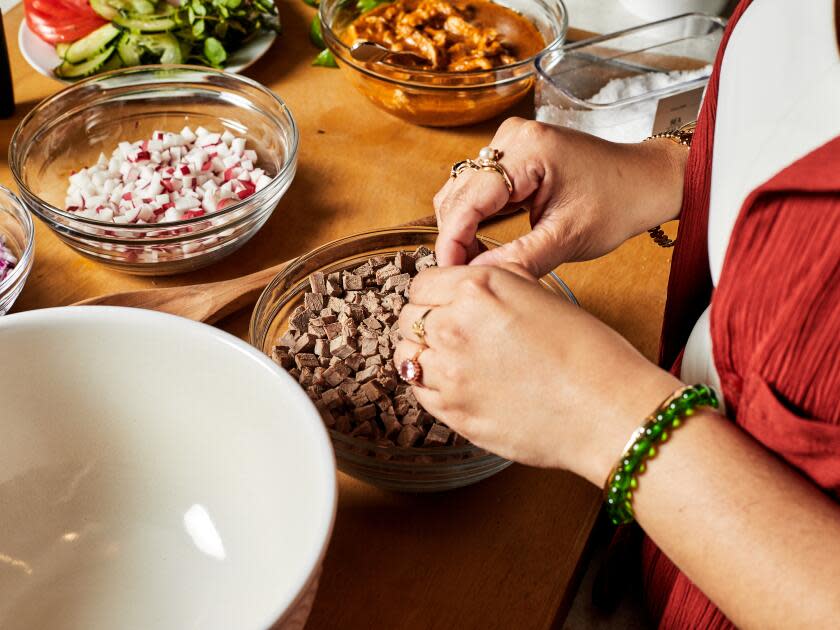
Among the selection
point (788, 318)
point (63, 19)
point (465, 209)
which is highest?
point (788, 318)

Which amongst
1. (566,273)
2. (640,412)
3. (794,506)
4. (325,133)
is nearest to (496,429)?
(640,412)

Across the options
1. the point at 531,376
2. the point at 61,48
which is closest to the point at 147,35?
the point at 61,48

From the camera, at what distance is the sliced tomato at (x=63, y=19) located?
138 centimetres

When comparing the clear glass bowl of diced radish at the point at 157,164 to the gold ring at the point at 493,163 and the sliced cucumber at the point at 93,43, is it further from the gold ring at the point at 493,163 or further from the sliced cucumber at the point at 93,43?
the gold ring at the point at 493,163

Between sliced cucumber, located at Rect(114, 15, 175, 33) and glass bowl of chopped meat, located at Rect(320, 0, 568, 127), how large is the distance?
0.25m

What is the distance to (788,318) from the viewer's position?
1.98ft

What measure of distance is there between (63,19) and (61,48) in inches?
1.9

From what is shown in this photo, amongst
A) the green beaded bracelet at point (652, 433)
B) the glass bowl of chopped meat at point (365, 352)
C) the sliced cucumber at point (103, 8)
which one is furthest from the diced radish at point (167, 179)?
the green beaded bracelet at point (652, 433)

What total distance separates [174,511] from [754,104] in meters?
0.64

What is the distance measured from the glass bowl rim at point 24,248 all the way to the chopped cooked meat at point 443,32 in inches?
23.1

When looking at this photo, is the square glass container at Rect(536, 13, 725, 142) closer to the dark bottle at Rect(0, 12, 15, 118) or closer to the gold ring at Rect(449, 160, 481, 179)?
the gold ring at Rect(449, 160, 481, 179)

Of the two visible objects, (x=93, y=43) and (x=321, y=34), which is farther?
(x=321, y=34)

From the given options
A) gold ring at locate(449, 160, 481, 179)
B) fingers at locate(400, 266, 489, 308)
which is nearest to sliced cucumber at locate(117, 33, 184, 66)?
gold ring at locate(449, 160, 481, 179)

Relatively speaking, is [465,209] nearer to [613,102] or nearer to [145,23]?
[613,102]
